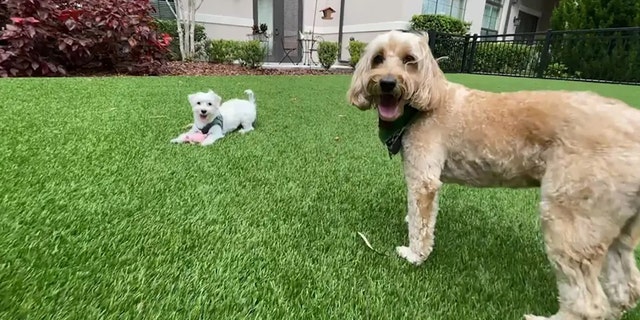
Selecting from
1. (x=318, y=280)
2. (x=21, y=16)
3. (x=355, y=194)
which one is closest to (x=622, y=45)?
(x=355, y=194)

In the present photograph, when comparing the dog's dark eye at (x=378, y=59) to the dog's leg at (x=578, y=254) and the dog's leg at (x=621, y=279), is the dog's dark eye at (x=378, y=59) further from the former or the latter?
the dog's leg at (x=621, y=279)

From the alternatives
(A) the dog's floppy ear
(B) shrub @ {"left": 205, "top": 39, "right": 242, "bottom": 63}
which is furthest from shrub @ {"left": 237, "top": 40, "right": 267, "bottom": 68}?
(A) the dog's floppy ear

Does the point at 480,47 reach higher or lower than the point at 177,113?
higher

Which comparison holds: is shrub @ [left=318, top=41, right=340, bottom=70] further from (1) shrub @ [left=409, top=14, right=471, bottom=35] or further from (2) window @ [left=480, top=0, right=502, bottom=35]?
(2) window @ [left=480, top=0, right=502, bottom=35]

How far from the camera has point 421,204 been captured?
1.79 m

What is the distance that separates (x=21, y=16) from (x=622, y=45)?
14.7 meters

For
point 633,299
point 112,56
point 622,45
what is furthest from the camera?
point 622,45

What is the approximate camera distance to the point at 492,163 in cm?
163

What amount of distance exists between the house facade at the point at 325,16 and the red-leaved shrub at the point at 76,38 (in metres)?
6.46

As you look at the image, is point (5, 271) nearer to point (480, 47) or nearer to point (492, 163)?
point (492, 163)

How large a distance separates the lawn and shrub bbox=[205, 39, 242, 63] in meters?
8.81

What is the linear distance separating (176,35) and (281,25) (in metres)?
5.99

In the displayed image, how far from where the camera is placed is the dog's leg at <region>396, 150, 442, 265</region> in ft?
5.78

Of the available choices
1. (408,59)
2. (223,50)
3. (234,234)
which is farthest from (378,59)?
(223,50)
